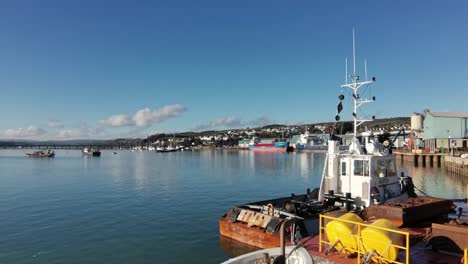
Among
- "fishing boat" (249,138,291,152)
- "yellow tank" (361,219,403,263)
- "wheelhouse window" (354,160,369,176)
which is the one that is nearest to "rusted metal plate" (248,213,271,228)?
"wheelhouse window" (354,160,369,176)

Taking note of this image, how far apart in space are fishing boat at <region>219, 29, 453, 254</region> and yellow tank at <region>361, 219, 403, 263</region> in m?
3.79

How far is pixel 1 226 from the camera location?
22625 mm

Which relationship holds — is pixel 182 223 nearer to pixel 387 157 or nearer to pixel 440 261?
pixel 387 157

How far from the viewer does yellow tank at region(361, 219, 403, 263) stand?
9.19 m

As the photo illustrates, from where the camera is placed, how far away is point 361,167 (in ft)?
57.0

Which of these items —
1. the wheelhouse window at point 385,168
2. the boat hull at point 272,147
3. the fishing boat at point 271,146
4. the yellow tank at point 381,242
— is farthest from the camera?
the boat hull at point 272,147

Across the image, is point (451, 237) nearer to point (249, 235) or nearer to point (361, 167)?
point (361, 167)

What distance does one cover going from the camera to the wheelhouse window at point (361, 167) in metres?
17.1

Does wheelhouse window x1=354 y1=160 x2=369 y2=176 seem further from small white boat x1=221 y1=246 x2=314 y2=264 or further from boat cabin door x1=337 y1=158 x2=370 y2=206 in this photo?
small white boat x1=221 y1=246 x2=314 y2=264

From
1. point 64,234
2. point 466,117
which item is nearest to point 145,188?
point 64,234

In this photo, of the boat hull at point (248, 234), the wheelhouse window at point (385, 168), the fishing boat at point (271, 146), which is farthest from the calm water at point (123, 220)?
the fishing boat at point (271, 146)

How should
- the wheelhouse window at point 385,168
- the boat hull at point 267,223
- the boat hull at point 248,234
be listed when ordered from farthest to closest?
1. the wheelhouse window at point 385,168
2. the boat hull at point 248,234
3. the boat hull at point 267,223

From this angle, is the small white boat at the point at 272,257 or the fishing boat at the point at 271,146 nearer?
the small white boat at the point at 272,257

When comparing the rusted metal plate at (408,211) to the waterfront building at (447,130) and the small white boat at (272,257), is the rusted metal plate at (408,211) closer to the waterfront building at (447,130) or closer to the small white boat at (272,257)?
the small white boat at (272,257)
